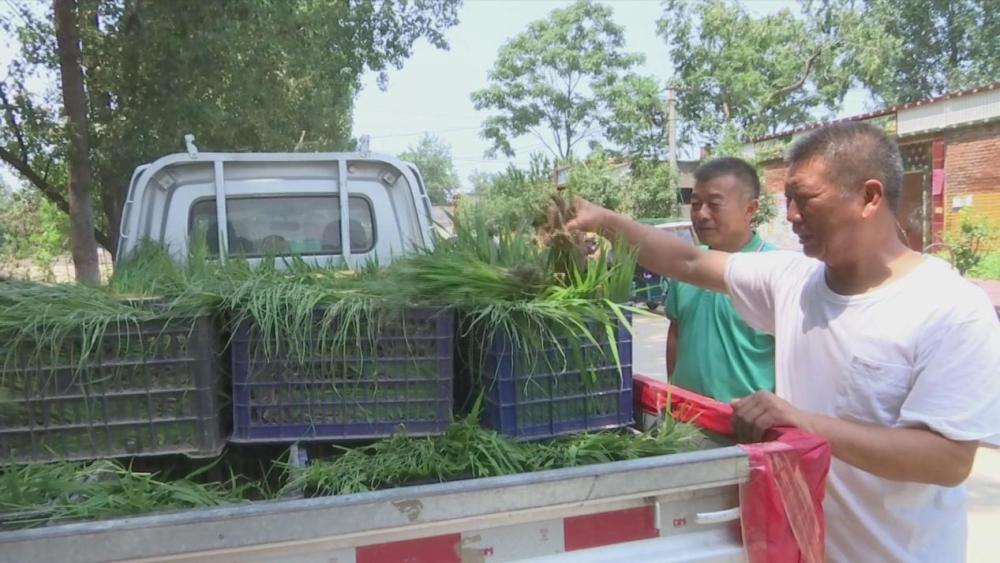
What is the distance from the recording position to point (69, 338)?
1.77 meters

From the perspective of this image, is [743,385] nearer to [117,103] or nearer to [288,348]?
[288,348]

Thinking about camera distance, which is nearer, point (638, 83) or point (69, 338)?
point (69, 338)

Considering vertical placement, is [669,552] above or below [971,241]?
below

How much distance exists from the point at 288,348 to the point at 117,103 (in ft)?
33.2

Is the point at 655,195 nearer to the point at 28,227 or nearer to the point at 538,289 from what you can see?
the point at 28,227

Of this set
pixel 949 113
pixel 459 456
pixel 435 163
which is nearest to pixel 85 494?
pixel 459 456

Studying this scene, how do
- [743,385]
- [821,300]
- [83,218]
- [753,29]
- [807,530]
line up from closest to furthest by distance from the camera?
[807,530] < [821,300] < [743,385] < [83,218] < [753,29]

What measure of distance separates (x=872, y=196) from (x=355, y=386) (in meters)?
1.42

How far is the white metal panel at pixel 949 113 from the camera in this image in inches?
592

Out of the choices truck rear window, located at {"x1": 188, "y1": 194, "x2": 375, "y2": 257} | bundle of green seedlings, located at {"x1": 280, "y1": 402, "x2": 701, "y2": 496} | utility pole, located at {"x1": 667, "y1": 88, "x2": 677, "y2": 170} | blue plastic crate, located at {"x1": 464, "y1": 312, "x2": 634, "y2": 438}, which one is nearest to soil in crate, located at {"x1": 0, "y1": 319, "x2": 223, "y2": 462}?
bundle of green seedlings, located at {"x1": 280, "y1": 402, "x2": 701, "y2": 496}

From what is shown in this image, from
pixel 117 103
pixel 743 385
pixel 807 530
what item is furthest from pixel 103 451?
pixel 117 103

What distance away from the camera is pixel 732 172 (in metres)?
3.20

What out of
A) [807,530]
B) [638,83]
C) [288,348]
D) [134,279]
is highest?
[638,83]

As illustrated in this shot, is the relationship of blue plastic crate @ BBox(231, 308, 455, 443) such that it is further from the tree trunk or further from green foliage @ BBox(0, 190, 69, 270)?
green foliage @ BBox(0, 190, 69, 270)
